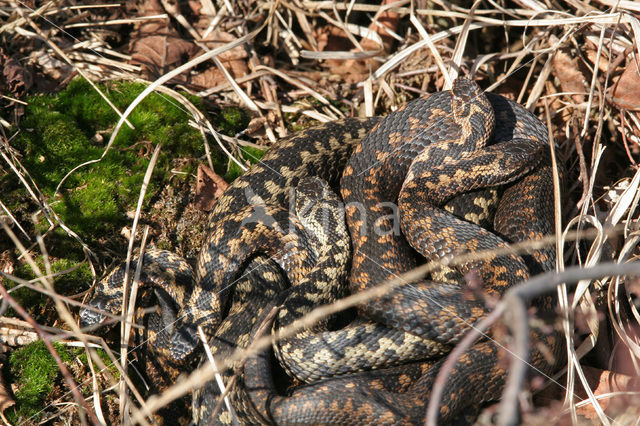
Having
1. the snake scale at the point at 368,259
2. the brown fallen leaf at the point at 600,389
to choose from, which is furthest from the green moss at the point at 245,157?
the brown fallen leaf at the point at 600,389

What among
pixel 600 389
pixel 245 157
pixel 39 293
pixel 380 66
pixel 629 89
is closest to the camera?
pixel 600 389

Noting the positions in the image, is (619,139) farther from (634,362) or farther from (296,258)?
(296,258)

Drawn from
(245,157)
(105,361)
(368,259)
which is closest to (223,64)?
(245,157)

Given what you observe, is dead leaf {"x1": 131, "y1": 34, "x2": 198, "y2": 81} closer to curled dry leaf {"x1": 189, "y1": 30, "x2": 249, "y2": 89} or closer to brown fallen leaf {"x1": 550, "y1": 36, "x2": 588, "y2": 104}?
curled dry leaf {"x1": 189, "y1": 30, "x2": 249, "y2": 89}

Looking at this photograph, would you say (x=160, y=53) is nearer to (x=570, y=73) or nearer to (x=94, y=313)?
(x=94, y=313)

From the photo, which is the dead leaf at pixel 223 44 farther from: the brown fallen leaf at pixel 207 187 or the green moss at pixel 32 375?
the green moss at pixel 32 375

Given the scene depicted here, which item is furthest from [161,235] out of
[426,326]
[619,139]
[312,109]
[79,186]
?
[619,139]
